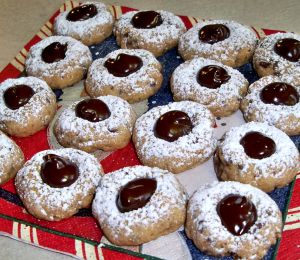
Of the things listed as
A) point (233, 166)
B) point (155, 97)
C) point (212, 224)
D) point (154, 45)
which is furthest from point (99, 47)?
point (212, 224)

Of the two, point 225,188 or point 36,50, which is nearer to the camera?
point 225,188

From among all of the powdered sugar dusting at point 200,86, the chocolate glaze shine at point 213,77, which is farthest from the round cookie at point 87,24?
the chocolate glaze shine at point 213,77

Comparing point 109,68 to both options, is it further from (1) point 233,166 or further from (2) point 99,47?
(1) point 233,166

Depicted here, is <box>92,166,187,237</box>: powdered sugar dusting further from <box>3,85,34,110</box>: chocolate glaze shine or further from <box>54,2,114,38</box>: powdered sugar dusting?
<box>54,2,114,38</box>: powdered sugar dusting

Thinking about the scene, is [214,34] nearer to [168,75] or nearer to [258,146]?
[168,75]

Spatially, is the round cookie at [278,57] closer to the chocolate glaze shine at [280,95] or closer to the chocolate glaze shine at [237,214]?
the chocolate glaze shine at [280,95]

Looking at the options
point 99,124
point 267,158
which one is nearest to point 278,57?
point 267,158
